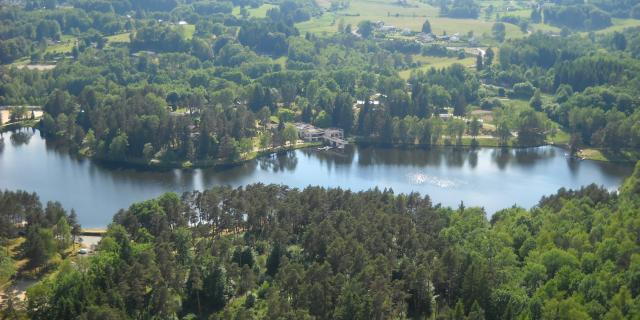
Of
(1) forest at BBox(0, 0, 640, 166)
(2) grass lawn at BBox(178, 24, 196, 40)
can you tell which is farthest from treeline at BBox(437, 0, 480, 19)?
(2) grass lawn at BBox(178, 24, 196, 40)

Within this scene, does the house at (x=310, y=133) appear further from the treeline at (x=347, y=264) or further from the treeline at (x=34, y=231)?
the treeline at (x=34, y=231)

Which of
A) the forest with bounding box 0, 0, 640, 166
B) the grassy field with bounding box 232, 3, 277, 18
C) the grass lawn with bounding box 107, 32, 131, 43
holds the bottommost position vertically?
the forest with bounding box 0, 0, 640, 166

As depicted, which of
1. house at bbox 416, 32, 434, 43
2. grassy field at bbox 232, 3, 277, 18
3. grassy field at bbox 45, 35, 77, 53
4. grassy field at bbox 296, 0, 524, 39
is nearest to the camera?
grassy field at bbox 45, 35, 77, 53

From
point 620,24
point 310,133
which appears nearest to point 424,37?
point 620,24

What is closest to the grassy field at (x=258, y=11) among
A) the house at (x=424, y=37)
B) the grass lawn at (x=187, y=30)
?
the grass lawn at (x=187, y=30)

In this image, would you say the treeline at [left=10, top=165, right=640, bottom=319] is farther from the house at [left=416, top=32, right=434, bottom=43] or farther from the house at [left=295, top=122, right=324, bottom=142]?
the house at [left=416, top=32, right=434, bottom=43]

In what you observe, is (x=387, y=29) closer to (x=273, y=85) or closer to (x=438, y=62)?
(x=438, y=62)
